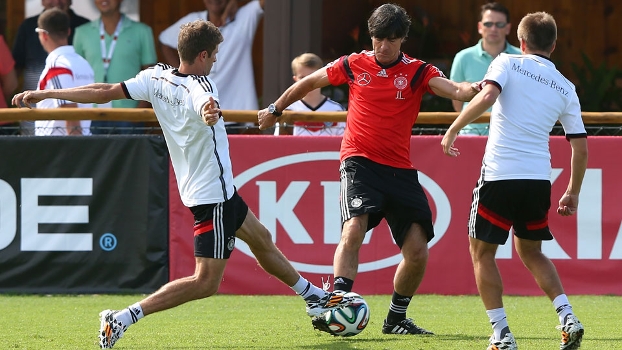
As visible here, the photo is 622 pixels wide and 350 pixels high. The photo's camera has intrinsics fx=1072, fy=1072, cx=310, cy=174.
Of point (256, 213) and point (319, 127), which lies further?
point (319, 127)

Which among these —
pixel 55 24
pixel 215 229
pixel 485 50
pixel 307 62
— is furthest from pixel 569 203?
pixel 55 24

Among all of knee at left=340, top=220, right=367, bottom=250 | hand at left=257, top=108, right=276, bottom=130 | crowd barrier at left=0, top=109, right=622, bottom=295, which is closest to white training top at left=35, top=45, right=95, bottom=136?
crowd barrier at left=0, top=109, right=622, bottom=295

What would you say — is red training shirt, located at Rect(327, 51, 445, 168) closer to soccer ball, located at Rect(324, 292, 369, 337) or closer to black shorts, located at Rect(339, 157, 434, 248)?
black shorts, located at Rect(339, 157, 434, 248)

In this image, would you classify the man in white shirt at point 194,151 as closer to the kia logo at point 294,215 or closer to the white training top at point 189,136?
the white training top at point 189,136

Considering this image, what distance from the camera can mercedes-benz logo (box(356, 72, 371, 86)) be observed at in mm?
6590

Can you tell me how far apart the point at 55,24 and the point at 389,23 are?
13.9ft

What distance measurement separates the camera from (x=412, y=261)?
259 inches

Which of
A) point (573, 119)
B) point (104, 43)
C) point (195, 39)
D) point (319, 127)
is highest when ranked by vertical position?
point (195, 39)

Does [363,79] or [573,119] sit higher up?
[363,79]

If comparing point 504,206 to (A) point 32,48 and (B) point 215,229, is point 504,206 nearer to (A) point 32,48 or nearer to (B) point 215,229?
(B) point 215,229

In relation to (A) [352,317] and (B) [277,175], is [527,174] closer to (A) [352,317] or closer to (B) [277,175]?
(A) [352,317]

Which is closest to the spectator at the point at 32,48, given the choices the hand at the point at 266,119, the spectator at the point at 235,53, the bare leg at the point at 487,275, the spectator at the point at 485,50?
the spectator at the point at 235,53

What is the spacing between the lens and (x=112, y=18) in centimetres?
1102

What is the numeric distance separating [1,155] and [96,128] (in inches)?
32.4
